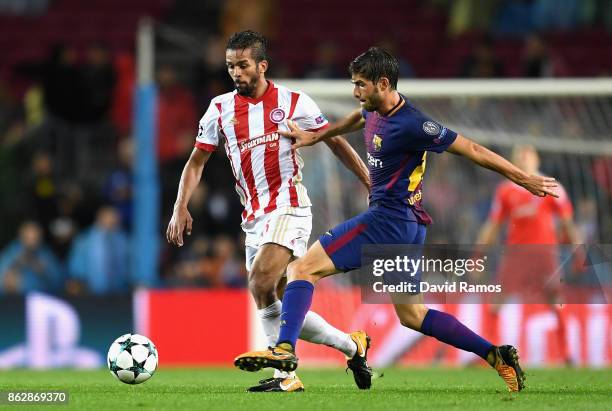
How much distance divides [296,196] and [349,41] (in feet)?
32.3

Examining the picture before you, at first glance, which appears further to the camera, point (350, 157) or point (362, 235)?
point (350, 157)

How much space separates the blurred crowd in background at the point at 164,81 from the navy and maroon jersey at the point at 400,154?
18.9 ft

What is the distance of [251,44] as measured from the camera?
24.8 ft

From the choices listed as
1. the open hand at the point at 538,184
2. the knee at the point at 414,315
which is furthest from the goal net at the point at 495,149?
Answer: the open hand at the point at 538,184

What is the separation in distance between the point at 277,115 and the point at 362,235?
1.07 metres

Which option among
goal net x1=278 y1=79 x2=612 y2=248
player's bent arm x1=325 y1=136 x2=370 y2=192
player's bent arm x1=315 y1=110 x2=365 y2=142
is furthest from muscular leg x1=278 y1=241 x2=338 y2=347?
goal net x1=278 y1=79 x2=612 y2=248

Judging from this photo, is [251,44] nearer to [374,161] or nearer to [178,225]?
[374,161]

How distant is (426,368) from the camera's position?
37.7 ft

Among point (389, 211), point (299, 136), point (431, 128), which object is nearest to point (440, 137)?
point (431, 128)

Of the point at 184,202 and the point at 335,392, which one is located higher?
the point at 184,202

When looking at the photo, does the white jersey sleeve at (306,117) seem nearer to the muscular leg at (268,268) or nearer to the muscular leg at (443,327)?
the muscular leg at (268,268)

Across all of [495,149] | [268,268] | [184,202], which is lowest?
[268,268]

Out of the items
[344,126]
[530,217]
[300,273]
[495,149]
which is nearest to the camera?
[300,273]

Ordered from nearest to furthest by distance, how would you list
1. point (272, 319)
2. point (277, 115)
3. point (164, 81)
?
point (272, 319) → point (277, 115) → point (164, 81)
